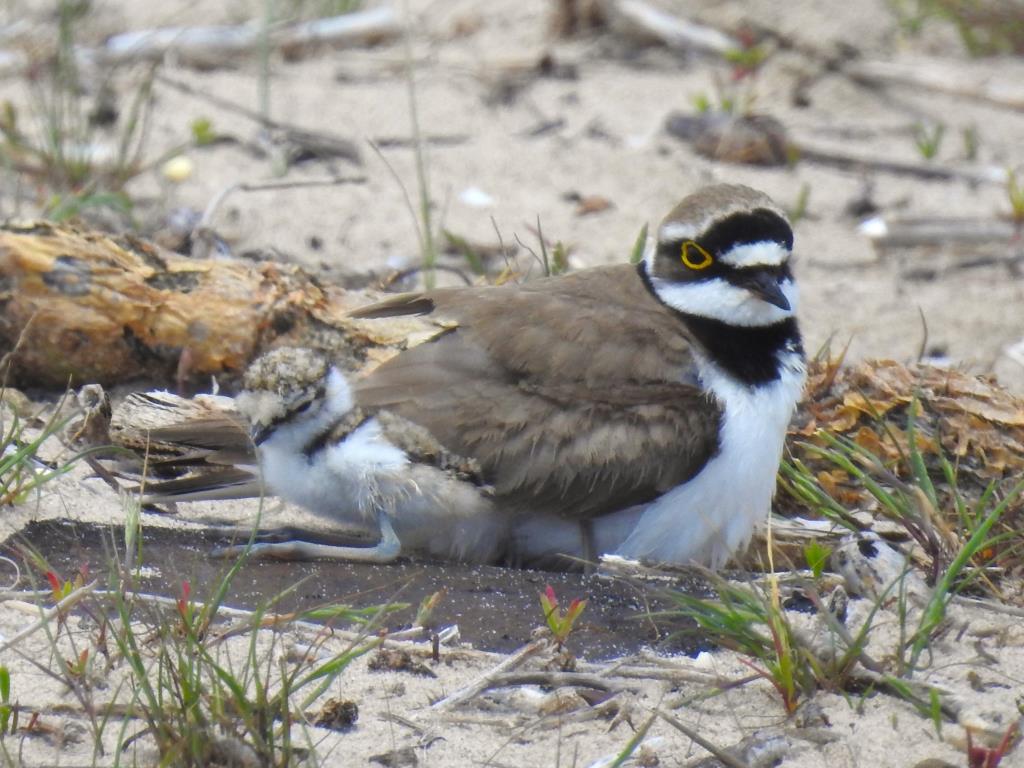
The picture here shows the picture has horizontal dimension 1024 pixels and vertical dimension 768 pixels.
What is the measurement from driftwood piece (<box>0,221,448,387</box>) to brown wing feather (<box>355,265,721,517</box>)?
0.64 meters

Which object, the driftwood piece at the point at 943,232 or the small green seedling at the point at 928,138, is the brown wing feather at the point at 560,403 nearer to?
the driftwood piece at the point at 943,232

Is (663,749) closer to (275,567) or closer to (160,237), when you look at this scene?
(275,567)

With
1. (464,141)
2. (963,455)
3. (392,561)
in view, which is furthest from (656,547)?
(464,141)

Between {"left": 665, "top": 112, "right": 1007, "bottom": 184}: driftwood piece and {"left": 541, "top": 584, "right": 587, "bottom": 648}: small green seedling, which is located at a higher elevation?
{"left": 665, "top": 112, "right": 1007, "bottom": 184}: driftwood piece

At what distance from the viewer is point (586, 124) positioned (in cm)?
812

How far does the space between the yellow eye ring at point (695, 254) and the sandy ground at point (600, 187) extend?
2.76ft

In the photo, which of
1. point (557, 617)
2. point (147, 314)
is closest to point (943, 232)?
point (147, 314)

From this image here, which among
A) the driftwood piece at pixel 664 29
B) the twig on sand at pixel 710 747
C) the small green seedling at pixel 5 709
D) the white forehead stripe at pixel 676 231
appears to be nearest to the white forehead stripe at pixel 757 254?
the white forehead stripe at pixel 676 231

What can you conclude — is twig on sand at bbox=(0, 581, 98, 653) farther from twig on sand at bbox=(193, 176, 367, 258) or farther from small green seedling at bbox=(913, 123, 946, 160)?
small green seedling at bbox=(913, 123, 946, 160)

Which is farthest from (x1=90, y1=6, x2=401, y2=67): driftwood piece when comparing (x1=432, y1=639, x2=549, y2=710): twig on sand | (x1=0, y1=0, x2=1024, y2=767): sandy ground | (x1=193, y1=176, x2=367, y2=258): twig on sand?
(x1=432, y1=639, x2=549, y2=710): twig on sand

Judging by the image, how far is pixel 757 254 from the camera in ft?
14.4

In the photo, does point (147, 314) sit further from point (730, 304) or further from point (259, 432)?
point (730, 304)

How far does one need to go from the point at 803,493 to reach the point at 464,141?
149 inches

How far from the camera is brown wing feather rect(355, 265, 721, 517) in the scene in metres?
4.17
